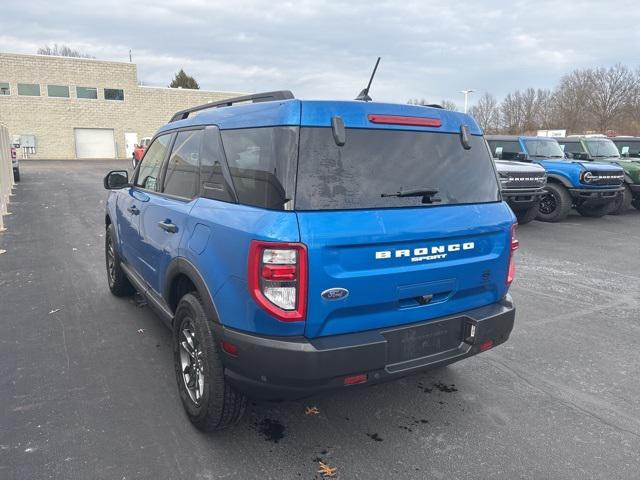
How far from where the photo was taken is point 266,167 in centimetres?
248

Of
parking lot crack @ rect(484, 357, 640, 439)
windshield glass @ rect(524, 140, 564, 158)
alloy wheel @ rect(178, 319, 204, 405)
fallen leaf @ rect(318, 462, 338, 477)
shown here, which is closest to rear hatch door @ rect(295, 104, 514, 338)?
fallen leaf @ rect(318, 462, 338, 477)

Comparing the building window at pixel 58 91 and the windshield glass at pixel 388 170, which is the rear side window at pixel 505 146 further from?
the building window at pixel 58 91

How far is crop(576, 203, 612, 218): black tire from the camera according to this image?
12047 mm

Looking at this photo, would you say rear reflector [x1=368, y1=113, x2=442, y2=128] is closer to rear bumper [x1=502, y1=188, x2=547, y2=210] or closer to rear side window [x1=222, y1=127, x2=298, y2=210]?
rear side window [x1=222, y1=127, x2=298, y2=210]

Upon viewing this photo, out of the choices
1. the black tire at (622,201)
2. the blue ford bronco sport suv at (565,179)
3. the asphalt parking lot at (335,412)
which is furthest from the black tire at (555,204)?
the asphalt parking lot at (335,412)

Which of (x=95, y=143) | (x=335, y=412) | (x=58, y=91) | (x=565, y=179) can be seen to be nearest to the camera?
(x=335, y=412)

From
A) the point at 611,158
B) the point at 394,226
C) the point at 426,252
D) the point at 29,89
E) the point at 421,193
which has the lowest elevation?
the point at 426,252

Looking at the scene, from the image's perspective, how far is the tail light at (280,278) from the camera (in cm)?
224

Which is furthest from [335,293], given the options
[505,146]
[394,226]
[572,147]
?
[572,147]

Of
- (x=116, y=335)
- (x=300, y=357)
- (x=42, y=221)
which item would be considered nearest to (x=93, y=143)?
(x=42, y=221)

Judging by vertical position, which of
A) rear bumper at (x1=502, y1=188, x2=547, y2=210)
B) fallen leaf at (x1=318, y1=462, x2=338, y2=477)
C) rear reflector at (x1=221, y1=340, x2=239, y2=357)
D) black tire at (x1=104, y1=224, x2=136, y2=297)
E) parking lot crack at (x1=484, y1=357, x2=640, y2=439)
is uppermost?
rear bumper at (x1=502, y1=188, x2=547, y2=210)

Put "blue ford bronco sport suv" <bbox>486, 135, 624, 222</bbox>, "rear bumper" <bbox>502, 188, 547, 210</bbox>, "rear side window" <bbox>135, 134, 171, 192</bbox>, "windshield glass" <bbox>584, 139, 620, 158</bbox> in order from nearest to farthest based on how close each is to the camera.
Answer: "rear side window" <bbox>135, 134, 171, 192</bbox>
"rear bumper" <bbox>502, 188, 547, 210</bbox>
"blue ford bronco sport suv" <bbox>486, 135, 624, 222</bbox>
"windshield glass" <bbox>584, 139, 620, 158</bbox>

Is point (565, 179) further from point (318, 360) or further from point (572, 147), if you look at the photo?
point (318, 360)

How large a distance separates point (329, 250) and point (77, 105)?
44.3m
